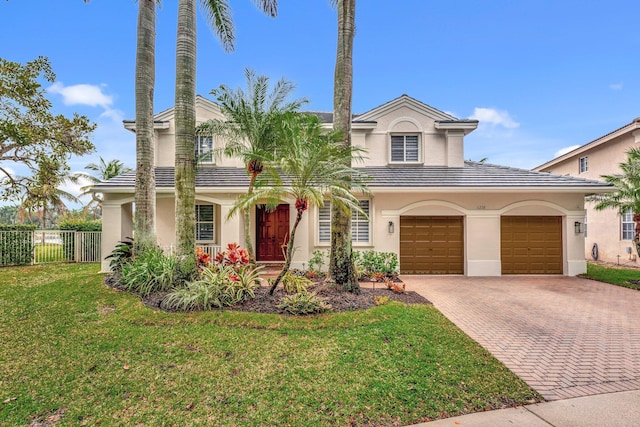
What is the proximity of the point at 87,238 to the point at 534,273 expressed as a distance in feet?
69.0

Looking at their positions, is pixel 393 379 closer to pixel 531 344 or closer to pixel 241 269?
pixel 531 344

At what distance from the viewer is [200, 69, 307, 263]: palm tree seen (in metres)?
8.44

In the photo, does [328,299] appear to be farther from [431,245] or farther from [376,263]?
[431,245]

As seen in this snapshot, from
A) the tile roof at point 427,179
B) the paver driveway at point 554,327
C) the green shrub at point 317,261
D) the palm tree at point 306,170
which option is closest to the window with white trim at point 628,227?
the tile roof at point 427,179

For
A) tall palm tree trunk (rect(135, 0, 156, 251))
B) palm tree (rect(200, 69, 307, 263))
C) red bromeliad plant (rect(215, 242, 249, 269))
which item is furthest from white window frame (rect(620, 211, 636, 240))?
tall palm tree trunk (rect(135, 0, 156, 251))

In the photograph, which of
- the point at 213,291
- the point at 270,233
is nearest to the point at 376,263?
the point at 270,233

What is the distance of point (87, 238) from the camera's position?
15.0 m

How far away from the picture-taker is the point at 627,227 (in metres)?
15.7

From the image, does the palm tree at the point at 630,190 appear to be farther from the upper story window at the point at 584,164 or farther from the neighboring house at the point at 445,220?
the upper story window at the point at 584,164

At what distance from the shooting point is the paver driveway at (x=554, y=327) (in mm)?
4254

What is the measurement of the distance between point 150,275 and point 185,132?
12.6 ft

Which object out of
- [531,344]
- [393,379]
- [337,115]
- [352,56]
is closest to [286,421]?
[393,379]

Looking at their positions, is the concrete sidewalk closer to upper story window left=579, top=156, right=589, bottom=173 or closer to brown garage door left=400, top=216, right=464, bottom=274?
brown garage door left=400, top=216, right=464, bottom=274

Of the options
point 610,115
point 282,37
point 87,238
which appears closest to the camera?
point 282,37
